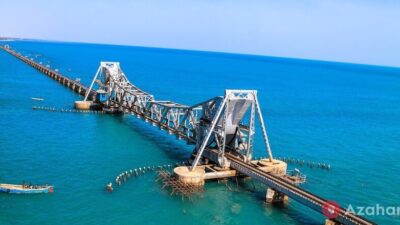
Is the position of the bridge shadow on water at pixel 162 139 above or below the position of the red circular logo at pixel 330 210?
below

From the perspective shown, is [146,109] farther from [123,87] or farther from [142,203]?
[142,203]

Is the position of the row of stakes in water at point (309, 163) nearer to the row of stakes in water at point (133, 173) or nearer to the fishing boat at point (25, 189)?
the row of stakes in water at point (133, 173)

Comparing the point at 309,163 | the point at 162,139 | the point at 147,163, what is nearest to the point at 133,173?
the point at 147,163

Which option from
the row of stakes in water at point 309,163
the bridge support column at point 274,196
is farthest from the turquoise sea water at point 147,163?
the row of stakes in water at point 309,163

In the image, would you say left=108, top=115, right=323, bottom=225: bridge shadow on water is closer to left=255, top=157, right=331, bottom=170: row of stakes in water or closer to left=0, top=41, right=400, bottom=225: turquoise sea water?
left=0, top=41, right=400, bottom=225: turquoise sea water

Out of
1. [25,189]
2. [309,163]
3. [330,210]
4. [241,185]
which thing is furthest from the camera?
[309,163]

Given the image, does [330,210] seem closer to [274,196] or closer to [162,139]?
[274,196]
